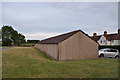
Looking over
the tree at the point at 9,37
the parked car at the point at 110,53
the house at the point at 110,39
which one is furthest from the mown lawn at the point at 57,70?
the tree at the point at 9,37

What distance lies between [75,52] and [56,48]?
2392 mm

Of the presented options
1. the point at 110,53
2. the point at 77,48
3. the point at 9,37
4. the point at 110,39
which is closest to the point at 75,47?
the point at 77,48

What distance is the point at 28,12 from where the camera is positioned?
15984mm

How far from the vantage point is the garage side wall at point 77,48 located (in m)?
13.6

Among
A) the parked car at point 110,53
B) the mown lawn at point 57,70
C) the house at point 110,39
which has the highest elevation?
the house at point 110,39

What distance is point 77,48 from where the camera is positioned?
46.8ft

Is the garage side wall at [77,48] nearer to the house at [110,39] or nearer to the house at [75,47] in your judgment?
the house at [75,47]

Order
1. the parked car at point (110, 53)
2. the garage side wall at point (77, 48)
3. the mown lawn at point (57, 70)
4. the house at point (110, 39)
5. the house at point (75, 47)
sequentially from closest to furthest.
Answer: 1. the mown lawn at point (57, 70)
2. the house at point (75, 47)
3. the garage side wall at point (77, 48)
4. the parked car at point (110, 53)
5. the house at point (110, 39)

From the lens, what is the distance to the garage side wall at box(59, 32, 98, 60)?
13609 mm

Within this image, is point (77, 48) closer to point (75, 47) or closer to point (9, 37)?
point (75, 47)

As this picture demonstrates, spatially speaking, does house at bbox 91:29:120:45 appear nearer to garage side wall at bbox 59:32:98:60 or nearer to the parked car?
the parked car

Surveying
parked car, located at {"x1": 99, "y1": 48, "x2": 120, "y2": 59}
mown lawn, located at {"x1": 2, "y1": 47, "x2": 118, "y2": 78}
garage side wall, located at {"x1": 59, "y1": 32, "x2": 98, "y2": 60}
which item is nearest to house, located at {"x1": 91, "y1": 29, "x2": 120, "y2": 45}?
parked car, located at {"x1": 99, "y1": 48, "x2": 120, "y2": 59}

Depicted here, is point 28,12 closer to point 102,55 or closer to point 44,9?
point 44,9

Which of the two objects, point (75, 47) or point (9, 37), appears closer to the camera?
point (75, 47)
